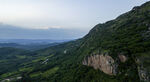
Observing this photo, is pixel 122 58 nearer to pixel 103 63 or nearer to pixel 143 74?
pixel 103 63

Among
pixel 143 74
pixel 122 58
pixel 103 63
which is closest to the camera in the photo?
pixel 143 74

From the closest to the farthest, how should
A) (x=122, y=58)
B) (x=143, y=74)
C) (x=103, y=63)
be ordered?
(x=143, y=74) < (x=122, y=58) < (x=103, y=63)

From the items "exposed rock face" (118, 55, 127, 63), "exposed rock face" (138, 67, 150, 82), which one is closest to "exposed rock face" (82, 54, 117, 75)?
"exposed rock face" (118, 55, 127, 63)

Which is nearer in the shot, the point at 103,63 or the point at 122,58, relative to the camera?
the point at 122,58

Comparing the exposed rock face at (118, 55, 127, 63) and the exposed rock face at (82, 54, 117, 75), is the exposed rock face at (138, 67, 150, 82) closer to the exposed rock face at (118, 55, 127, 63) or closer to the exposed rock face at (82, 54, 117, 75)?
the exposed rock face at (118, 55, 127, 63)

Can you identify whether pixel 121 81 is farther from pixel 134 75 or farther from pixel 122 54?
pixel 122 54

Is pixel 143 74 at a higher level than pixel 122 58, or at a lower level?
lower

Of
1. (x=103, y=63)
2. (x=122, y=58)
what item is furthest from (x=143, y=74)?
(x=103, y=63)

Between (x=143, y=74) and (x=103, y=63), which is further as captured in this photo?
(x=103, y=63)

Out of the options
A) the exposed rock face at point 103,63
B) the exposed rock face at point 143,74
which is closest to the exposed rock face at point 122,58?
the exposed rock face at point 103,63

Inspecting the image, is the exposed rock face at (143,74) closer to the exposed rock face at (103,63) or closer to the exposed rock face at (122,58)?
the exposed rock face at (122,58)
